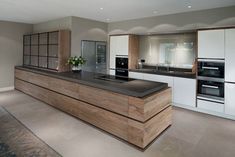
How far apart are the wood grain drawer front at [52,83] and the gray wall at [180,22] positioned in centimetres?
309

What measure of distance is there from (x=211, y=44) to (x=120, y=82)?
2.47 m

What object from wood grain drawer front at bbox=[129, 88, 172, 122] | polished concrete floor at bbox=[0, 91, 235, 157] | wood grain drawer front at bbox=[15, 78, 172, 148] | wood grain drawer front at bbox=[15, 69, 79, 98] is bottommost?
polished concrete floor at bbox=[0, 91, 235, 157]

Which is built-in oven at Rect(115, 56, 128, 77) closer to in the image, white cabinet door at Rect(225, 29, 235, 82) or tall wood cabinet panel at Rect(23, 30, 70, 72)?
tall wood cabinet panel at Rect(23, 30, 70, 72)

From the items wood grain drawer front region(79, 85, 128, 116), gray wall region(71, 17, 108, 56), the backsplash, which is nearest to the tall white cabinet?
the backsplash

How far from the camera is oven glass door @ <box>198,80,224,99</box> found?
398 centimetres

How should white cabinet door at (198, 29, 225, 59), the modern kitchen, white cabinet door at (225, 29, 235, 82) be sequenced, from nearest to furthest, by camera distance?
the modern kitchen < white cabinet door at (225, 29, 235, 82) < white cabinet door at (198, 29, 225, 59)

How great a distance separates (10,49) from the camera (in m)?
A: 6.42

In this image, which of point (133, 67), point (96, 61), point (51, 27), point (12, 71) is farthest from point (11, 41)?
point (133, 67)

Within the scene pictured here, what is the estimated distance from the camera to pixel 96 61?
6.12m

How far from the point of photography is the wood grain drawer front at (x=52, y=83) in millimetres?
3789

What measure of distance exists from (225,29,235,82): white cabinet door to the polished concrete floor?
1.05 metres

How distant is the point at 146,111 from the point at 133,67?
11.0ft

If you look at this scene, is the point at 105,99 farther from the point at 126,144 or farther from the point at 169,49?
the point at 169,49

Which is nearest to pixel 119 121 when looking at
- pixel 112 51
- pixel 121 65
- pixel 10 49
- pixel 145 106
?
pixel 145 106
